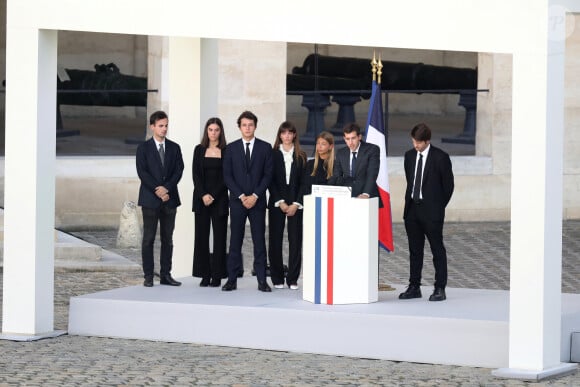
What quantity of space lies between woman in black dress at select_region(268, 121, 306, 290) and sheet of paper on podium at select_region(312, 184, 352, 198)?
803 mm

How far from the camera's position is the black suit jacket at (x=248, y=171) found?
1608 cm

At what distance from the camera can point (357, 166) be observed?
15711 millimetres

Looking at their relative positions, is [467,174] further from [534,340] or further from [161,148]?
[534,340]

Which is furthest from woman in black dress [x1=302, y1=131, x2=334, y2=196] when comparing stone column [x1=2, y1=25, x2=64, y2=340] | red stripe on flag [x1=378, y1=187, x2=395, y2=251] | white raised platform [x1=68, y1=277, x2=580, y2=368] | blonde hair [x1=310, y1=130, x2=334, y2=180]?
stone column [x1=2, y1=25, x2=64, y2=340]

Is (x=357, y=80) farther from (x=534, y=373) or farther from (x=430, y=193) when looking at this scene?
(x=534, y=373)

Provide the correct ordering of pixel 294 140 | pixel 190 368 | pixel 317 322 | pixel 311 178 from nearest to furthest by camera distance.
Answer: pixel 190 368, pixel 317 322, pixel 311 178, pixel 294 140

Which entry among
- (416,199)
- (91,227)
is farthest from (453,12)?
(91,227)

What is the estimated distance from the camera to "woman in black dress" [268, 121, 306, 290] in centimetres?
1620

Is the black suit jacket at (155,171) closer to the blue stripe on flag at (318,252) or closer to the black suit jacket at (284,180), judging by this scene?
the black suit jacket at (284,180)

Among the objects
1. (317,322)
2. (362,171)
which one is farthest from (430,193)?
(317,322)

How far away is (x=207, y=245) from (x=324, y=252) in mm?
1826

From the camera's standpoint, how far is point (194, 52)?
17438mm

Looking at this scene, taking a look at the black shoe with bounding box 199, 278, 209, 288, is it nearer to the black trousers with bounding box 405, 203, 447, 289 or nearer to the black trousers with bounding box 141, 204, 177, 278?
the black trousers with bounding box 141, 204, 177, 278

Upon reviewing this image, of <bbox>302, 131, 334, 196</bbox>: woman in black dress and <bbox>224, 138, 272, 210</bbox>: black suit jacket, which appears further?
<bbox>224, 138, 272, 210</bbox>: black suit jacket
